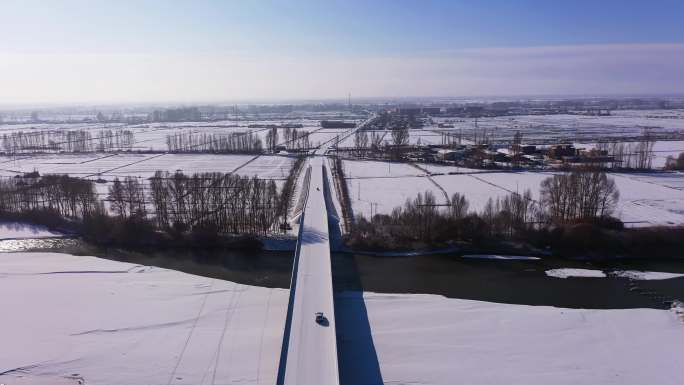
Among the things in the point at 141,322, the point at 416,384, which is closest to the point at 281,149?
the point at 141,322

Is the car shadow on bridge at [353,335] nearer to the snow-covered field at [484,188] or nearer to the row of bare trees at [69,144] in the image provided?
the snow-covered field at [484,188]

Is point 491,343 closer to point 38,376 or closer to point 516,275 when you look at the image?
point 516,275

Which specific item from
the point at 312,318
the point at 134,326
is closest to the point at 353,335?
the point at 312,318

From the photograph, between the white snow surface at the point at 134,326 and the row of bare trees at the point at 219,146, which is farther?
the row of bare trees at the point at 219,146

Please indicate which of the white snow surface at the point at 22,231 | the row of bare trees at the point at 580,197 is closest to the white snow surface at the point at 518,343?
the row of bare trees at the point at 580,197

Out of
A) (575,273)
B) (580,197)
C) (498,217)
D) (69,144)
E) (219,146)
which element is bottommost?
(575,273)

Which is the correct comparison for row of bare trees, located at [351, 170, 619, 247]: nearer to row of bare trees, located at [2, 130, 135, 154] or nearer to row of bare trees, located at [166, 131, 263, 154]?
row of bare trees, located at [166, 131, 263, 154]

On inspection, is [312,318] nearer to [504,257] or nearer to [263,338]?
[263,338]
